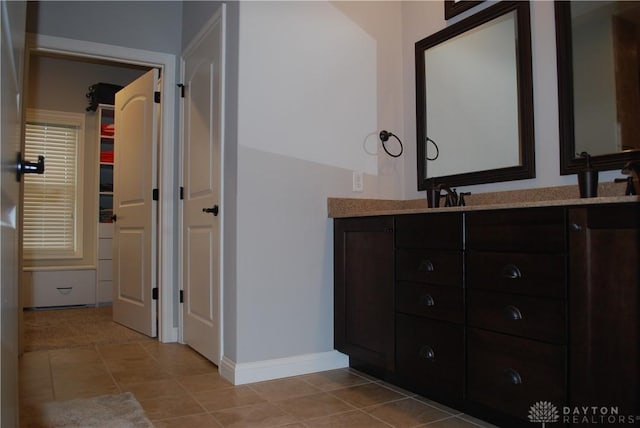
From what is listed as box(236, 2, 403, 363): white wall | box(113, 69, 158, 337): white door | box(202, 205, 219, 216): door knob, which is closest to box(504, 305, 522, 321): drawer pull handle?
box(236, 2, 403, 363): white wall

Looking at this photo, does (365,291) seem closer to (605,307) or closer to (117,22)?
(605,307)

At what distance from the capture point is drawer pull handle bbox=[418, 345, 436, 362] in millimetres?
2012

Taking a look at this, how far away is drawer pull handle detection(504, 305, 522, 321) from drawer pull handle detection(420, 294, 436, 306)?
1.17ft

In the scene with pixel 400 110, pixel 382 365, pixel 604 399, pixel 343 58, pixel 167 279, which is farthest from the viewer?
pixel 167 279

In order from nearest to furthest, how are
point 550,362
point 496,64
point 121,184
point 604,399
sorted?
1. point 604,399
2. point 550,362
3. point 496,64
4. point 121,184

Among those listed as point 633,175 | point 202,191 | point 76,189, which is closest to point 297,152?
point 202,191

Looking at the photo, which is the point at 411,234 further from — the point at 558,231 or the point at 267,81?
the point at 267,81

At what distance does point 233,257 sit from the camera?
8.14ft

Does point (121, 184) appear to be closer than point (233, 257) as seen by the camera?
No

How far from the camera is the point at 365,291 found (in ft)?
7.99

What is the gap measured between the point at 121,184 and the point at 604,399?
3.67 meters

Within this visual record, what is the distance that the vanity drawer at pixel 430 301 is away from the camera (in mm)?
1912

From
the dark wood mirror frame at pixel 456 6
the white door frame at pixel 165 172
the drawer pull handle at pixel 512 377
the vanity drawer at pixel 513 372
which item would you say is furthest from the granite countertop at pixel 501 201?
the white door frame at pixel 165 172

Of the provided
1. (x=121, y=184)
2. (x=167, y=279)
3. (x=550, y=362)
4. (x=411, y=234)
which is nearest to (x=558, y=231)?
(x=550, y=362)
